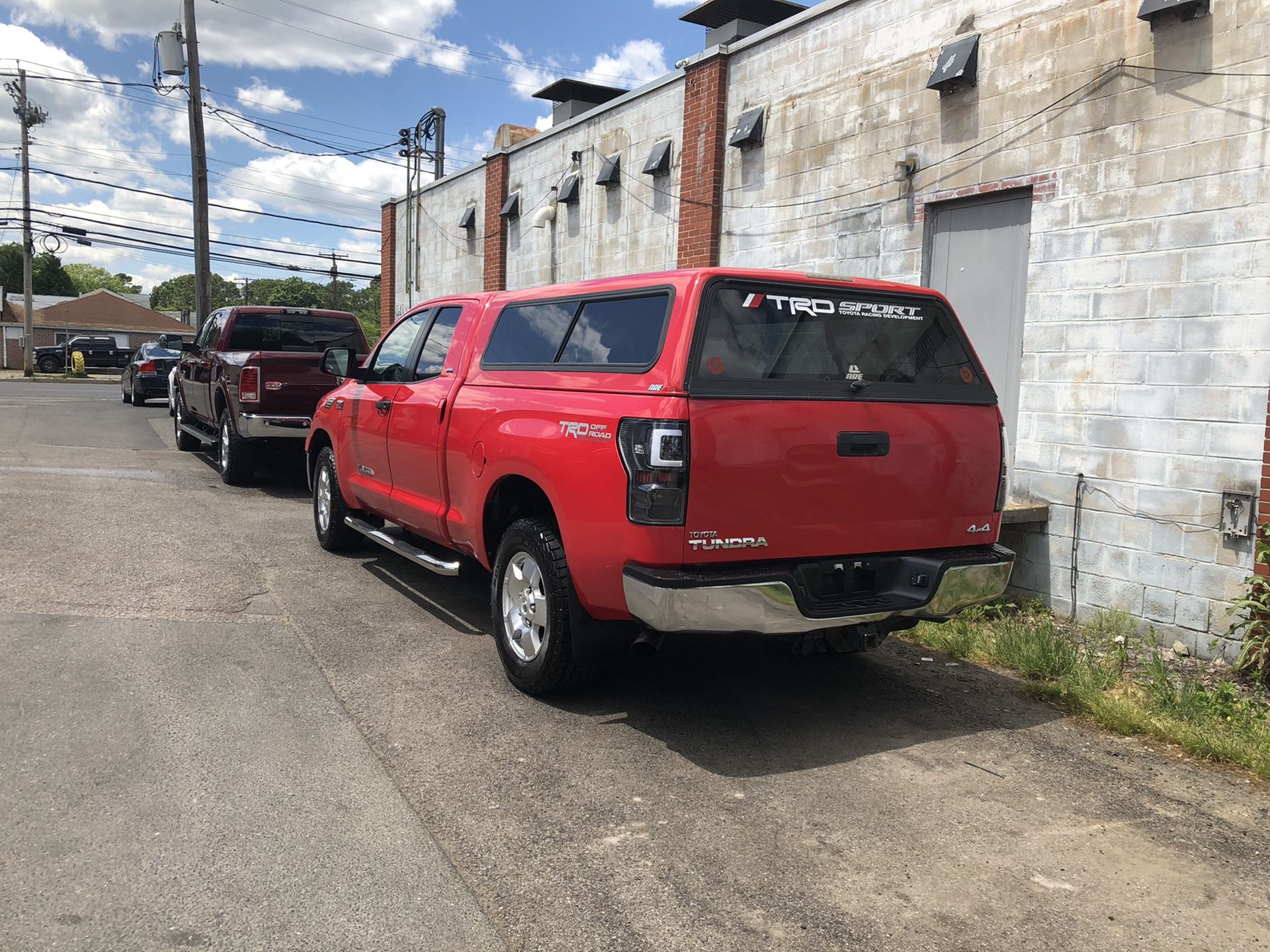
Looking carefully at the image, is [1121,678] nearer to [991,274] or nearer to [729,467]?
[729,467]

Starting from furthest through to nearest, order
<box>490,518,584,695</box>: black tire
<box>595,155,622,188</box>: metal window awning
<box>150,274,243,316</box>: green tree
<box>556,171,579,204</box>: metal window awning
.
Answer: <box>150,274,243,316</box>: green tree
<box>556,171,579,204</box>: metal window awning
<box>595,155,622,188</box>: metal window awning
<box>490,518,584,695</box>: black tire

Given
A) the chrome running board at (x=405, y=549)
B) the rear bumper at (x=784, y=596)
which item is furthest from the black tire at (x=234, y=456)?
the rear bumper at (x=784, y=596)

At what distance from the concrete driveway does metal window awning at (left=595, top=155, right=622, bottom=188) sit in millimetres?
8538

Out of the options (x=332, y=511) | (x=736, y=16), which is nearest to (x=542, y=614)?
(x=332, y=511)

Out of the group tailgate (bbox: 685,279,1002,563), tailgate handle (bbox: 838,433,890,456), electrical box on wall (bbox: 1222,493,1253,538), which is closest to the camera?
tailgate (bbox: 685,279,1002,563)

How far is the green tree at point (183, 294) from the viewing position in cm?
12619

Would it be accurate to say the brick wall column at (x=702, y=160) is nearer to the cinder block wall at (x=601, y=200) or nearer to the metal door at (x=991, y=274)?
the cinder block wall at (x=601, y=200)

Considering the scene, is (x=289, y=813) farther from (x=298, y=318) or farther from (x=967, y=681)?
(x=298, y=318)

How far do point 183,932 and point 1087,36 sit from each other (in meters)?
7.56

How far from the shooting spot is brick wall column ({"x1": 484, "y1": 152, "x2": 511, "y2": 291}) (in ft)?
55.2

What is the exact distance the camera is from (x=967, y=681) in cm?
571

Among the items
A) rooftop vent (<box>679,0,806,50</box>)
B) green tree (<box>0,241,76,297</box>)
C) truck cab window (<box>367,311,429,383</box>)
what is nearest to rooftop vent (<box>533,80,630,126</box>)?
rooftop vent (<box>679,0,806,50</box>)

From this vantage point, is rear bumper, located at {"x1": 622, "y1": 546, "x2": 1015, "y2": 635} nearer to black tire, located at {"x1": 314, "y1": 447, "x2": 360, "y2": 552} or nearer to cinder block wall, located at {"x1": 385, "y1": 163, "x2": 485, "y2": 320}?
black tire, located at {"x1": 314, "y1": 447, "x2": 360, "y2": 552}

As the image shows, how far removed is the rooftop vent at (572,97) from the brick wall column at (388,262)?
6.04 meters
